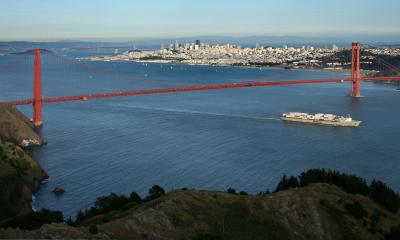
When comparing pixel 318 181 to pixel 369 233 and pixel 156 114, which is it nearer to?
pixel 369 233

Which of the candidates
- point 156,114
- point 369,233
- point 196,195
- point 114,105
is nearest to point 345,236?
point 369,233

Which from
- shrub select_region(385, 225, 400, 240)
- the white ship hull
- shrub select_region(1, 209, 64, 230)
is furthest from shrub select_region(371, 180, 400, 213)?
the white ship hull

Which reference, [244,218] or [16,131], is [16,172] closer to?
[16,131]

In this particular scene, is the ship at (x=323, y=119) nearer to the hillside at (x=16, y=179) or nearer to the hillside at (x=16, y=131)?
Answer: the hillside at (x=16, y=131)

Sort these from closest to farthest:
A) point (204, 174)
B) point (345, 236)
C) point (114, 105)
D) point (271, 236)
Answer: point (271, 236) → point (345, 236) → point (204, 174) → point (114, 105)

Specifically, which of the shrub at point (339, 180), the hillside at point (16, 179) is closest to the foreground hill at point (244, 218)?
the shrub at point (339, 180)

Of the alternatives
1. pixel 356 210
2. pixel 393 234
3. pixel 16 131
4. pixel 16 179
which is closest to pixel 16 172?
pixel 16 179
